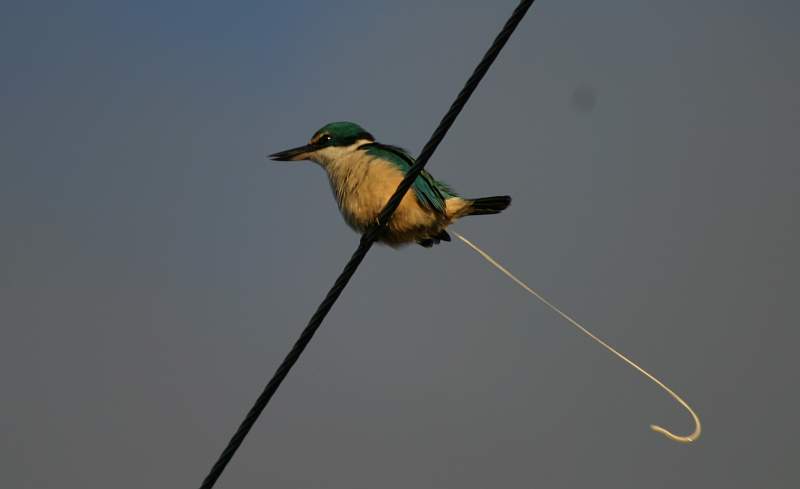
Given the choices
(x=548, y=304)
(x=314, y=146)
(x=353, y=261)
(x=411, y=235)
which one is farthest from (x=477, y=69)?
(x=314, y=146)

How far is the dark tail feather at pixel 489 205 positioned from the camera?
18.2ft

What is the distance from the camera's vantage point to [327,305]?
3.67 metres

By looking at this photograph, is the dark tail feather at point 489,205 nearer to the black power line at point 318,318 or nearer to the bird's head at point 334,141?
the bird's head at point 334,141

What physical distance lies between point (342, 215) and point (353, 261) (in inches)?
72.5

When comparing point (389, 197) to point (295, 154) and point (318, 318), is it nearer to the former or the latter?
point (295, 154)

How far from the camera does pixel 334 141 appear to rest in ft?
20.1

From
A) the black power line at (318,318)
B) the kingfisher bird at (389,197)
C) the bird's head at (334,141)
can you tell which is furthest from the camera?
the bird's head at (334,141)

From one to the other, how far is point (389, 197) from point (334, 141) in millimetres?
960

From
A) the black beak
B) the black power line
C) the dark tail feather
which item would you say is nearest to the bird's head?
the black beak

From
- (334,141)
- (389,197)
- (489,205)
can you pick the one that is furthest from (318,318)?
(334,141)

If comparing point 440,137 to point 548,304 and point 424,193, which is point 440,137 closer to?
point 548,304

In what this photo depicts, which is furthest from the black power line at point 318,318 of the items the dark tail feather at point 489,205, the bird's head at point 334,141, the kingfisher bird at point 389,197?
the bird's head at point 334,141

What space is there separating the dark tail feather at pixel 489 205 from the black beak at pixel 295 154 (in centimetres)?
123

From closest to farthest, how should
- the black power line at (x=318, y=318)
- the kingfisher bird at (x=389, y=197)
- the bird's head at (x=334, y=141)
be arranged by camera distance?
the black power line at (x=318, y=318) → the kingfisher bird at (x=389, y=197) → the bird's head at (x=334, y=141)
